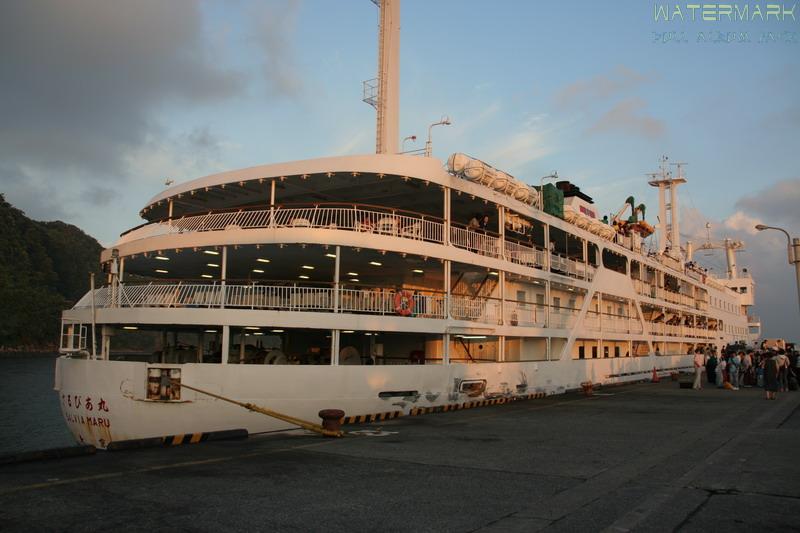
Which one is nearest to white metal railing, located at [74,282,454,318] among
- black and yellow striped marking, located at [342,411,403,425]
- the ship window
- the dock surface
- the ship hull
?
the ship hull

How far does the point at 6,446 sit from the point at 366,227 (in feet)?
65.8

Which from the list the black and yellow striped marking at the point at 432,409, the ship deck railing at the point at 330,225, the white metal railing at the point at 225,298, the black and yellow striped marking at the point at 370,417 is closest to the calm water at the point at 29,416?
the white metal railing at the point at 225,298

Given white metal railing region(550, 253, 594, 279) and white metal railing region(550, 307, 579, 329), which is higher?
white metal railing region(550, 253, 594, 279)

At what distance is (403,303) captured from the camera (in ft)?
59.9

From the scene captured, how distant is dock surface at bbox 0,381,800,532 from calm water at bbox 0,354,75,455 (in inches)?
274

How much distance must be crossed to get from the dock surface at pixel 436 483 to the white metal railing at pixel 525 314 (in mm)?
9188

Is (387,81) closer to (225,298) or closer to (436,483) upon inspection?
(225,298)

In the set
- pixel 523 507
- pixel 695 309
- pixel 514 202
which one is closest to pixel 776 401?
pixel 514 202

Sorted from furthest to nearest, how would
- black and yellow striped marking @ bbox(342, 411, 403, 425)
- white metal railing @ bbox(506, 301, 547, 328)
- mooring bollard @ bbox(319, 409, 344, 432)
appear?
1. white metal railing @ bbox(506, 301, 547, 328)
2. black and yellow striped marking @ bbox(342, 411, 403, 425)
3. mooring bollard @ bbox(319, 409, 344, 432)

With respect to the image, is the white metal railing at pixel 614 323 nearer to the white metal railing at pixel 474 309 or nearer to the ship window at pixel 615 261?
the ship window at pixel 615 261

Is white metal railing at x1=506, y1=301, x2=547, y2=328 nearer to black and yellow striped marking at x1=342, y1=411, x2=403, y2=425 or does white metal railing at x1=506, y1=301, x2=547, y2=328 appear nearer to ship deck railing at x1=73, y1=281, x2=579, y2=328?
ship deck railing at x1=73, y1=281, x2=579, y2=328

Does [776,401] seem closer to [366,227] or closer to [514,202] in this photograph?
[514,202]

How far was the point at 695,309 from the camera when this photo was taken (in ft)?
163

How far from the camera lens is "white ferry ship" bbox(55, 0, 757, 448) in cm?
1524
